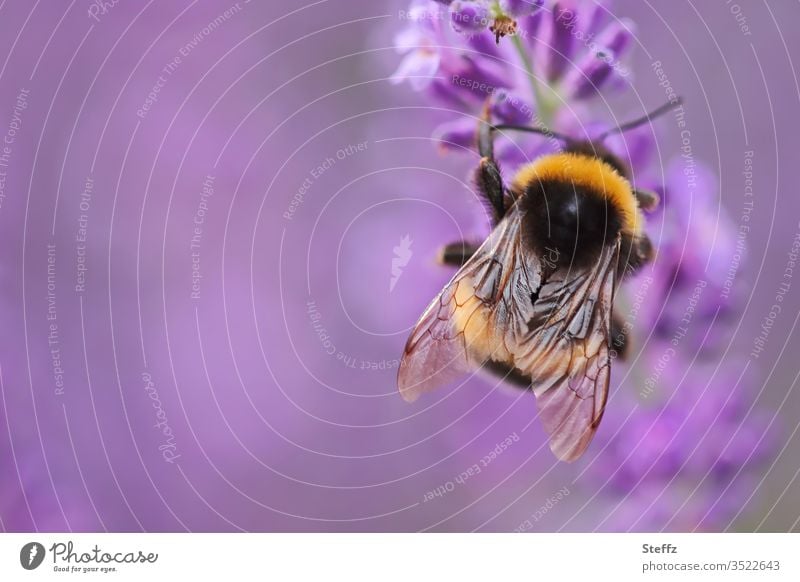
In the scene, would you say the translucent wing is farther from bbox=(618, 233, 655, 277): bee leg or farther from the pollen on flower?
the pollen on flower

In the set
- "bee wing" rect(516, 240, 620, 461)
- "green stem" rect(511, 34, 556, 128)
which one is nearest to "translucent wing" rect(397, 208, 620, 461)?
"bee wing" rect(516, 240, 620, 461)

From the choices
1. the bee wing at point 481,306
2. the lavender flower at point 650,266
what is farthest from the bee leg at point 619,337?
the bee wing at point 481,306

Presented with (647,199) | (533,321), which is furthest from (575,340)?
(647,199)

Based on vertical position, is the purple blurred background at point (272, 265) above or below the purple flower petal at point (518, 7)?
below

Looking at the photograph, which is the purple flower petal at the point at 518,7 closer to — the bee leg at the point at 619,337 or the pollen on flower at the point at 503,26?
the pollen on flower at the point at 503,26
